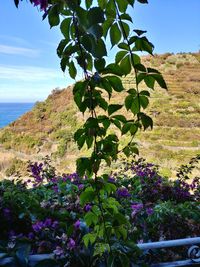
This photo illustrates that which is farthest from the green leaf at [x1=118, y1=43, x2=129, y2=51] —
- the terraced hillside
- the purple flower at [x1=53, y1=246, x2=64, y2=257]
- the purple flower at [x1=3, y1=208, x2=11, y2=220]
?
the terraced hillside

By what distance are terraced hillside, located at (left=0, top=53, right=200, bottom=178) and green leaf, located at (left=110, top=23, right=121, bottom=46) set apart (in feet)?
31.0

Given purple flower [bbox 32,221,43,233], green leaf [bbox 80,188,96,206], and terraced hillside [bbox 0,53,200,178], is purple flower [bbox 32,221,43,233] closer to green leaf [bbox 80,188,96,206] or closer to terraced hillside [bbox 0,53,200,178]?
green leaf [bbox 80,188,96,206]

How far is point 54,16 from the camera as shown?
0.47 m

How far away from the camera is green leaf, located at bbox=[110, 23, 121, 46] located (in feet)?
1.69

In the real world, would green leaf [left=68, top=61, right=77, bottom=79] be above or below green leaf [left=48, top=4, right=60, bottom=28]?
below

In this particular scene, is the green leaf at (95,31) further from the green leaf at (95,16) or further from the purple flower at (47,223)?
the purple flower at (47,223)

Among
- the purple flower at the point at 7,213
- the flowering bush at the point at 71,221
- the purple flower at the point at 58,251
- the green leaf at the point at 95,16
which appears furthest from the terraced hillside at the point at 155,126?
the green leaf at the point at 95,16

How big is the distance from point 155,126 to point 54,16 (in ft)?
40.3

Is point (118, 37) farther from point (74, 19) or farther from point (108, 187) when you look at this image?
point (108, 187)

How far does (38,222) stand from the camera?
4.04 feet

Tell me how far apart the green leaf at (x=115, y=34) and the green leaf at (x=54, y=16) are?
0.09 m

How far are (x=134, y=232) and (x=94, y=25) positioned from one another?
1100 millimetres

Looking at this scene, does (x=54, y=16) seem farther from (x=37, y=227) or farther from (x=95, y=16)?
(x=37, y=227)

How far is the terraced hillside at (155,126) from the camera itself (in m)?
11.2
